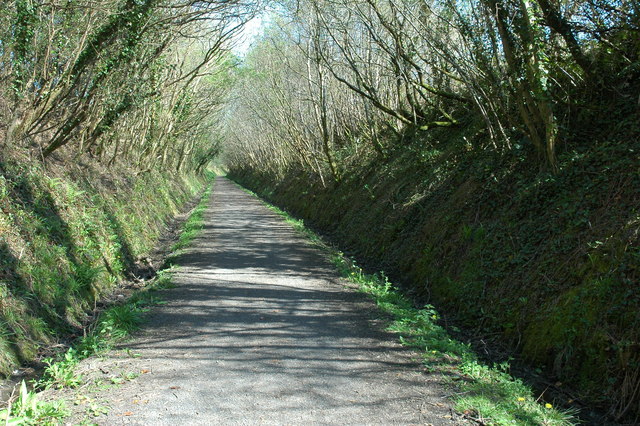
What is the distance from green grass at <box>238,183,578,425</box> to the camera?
429 centimetres

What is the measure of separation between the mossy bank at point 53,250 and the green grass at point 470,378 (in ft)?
13.9

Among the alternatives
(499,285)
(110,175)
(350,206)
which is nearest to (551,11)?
(499,285)

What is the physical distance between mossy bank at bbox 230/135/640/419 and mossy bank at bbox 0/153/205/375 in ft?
17.5

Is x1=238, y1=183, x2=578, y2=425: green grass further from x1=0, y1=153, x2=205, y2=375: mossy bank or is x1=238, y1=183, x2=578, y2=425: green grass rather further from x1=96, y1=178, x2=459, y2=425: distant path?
x1=0, y1=153, x2=205, y2=375: mossy bank

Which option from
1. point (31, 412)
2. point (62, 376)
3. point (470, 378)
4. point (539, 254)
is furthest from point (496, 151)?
point (31, 412)

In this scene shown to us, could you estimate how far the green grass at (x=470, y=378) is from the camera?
4285mm

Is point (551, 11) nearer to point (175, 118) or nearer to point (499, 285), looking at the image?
point (499, 285)

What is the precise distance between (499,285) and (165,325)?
4.42m

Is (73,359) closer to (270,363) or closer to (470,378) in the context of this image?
(270,363)

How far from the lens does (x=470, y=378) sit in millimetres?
4965

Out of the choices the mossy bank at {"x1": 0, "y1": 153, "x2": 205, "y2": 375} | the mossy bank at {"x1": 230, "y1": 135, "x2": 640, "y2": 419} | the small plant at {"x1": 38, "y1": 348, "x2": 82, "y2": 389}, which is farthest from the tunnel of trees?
the small plant at {"x1": 38, "y1": 348, "x2": 82, "y2": 389}

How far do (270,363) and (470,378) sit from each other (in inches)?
76.8

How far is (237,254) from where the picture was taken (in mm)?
11734

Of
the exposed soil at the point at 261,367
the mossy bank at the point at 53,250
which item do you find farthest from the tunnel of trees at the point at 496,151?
the exposed soil at the point at 261,367
